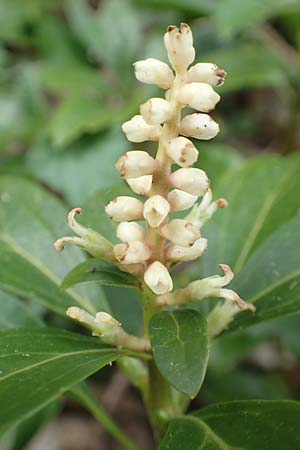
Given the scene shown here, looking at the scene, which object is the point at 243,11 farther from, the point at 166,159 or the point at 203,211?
the point at 166,159

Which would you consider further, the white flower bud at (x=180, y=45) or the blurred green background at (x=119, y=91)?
the blurred green background at (x=119, y=91)

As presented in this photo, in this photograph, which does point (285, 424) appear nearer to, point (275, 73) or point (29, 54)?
point (275, 73)

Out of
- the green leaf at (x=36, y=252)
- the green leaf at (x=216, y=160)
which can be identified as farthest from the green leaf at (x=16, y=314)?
the green leaf at (x=216, y=160)

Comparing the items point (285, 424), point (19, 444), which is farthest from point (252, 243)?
point (19, 444)

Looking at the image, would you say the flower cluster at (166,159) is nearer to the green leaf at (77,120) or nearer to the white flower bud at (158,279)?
the white flower bud at (158,279)

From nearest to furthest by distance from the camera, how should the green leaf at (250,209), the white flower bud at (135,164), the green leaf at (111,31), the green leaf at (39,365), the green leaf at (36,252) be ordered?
the green leaf at (39,365), the white flower bud at (135,164), the green leaf at (36,252), the green leaf at (250,209), the green leaf at (111,31)

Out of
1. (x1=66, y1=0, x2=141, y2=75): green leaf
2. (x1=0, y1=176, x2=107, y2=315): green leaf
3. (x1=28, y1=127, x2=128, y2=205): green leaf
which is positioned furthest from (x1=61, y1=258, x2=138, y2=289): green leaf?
(x1=66, y1=0, x2=141, y2=75): green leaf
